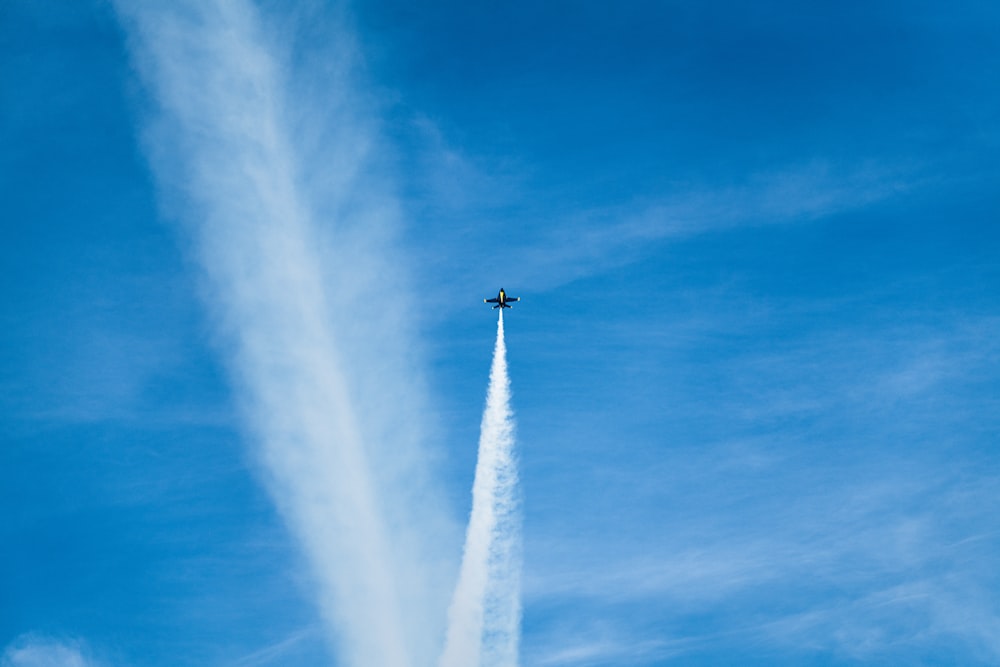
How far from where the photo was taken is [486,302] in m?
140

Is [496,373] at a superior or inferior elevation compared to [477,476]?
superior

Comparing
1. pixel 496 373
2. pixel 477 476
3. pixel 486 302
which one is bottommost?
pixel 477 476

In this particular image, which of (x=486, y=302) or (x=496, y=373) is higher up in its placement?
(x=486, y=302)

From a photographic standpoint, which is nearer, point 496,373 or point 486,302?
point 496,373

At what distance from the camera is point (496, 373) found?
12938cm

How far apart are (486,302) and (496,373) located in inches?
590

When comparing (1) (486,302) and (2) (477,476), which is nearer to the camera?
(2) (477,476)

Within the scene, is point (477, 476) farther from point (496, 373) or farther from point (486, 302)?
point (486, 302)

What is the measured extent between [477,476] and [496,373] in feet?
50.8

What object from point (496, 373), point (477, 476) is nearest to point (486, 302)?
point (496, 373)

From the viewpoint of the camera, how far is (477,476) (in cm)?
12875

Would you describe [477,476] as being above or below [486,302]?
below

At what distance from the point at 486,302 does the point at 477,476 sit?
28271 mm
